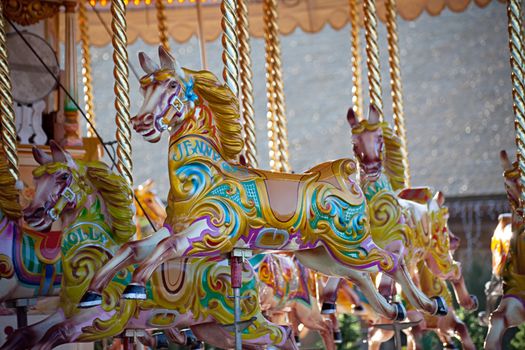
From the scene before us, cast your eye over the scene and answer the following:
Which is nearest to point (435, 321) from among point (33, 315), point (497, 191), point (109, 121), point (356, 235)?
point (356, 235)

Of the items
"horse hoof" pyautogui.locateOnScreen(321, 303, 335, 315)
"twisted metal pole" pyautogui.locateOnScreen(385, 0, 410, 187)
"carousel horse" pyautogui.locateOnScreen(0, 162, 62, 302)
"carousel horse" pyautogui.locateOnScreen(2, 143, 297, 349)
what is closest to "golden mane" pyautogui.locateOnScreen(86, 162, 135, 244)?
"carousel horse" pyautogui.locateOnScreen(2, 143, 297, 349)

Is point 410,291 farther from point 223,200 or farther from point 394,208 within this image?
point 223,200

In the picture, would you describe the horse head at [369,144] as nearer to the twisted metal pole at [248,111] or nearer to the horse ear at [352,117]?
the horse ear at [352,117]

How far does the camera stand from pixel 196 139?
16.5 feet

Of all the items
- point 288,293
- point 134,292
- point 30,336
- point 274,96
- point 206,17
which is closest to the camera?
point 134,292

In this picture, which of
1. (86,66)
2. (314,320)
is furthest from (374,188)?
(86,66)

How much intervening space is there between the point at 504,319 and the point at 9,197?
2.94 metres

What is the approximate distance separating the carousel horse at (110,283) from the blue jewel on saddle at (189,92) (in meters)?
0.72

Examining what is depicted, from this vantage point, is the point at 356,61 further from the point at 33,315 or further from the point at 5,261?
the point at 5,261

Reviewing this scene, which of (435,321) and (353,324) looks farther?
(353,324)

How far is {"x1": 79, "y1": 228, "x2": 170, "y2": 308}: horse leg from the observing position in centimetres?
477

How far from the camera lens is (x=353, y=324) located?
36.5ft

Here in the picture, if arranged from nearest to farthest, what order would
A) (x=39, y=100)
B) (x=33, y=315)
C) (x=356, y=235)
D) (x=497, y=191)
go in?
1. (x=356, y=235)
2. (x=33, y=315)
3. (x=39, y=100)
4. (x=497, y=191)

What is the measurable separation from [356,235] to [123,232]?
47.5 inches
